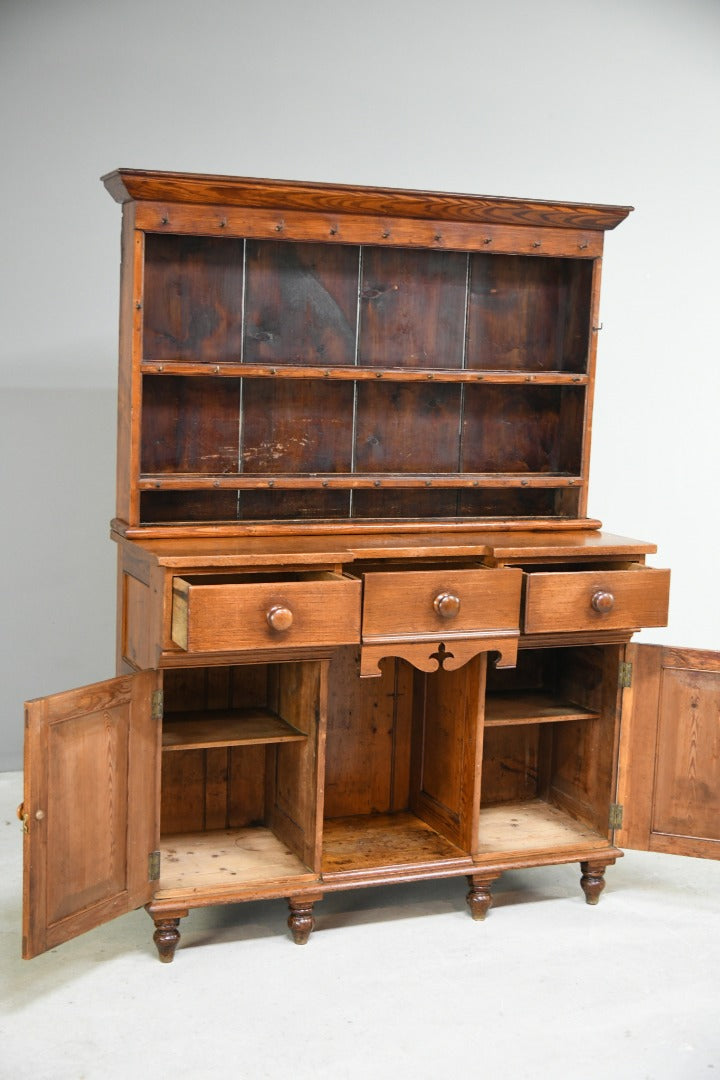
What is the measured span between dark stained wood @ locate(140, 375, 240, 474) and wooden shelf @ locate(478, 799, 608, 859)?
131cm

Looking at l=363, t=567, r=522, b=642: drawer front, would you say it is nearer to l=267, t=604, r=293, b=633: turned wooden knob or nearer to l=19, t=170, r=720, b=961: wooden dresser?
l=19, t=170, r=720, b=961: wooden dresser

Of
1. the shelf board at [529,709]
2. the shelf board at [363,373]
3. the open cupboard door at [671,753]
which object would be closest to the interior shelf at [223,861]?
the shelf board at [529,709]

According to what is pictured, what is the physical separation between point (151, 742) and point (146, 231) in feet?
4.32

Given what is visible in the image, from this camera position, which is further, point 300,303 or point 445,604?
point 300,303

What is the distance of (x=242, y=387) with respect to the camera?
367cm

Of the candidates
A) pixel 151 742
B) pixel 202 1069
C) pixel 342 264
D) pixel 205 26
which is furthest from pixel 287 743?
pixel 205 26

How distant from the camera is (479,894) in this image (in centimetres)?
347

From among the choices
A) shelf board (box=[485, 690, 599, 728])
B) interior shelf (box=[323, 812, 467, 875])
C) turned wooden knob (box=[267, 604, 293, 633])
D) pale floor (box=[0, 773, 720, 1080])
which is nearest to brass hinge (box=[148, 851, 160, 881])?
pale floor (box=[0, 773, 720, 1080])

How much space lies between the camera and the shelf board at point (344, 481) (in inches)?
136

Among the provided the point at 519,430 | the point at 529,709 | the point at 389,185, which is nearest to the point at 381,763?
the point at 529,709

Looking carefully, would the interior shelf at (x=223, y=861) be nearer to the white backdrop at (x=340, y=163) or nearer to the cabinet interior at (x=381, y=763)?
the cabinet interior at (x=381, y=763)

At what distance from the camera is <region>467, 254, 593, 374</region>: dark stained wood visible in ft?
12.7

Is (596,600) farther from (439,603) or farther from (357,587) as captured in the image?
(357,587)

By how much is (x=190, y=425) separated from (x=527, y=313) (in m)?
1.13
